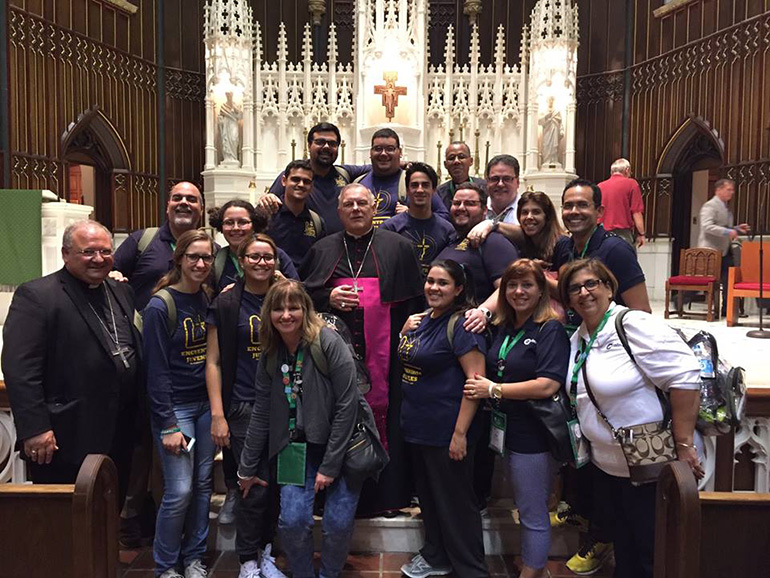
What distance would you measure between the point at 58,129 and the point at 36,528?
26.8 ft

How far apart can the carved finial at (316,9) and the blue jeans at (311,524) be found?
11082 mm

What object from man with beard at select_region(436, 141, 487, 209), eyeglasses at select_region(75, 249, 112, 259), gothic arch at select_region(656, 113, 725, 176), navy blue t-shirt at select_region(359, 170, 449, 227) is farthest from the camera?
gothic arch at select_region(656, 113, 725, 176)

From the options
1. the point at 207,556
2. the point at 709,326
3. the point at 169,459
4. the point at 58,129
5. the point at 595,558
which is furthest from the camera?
the point at 58,129

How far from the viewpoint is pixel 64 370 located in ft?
8.29

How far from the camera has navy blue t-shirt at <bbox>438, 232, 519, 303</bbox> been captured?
2877mm

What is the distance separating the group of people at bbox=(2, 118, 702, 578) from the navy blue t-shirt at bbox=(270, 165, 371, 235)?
1.83ft

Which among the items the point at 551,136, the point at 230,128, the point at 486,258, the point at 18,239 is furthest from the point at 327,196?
the point at 551,136

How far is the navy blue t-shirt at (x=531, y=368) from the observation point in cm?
247

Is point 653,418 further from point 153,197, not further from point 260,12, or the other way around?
point 260,12

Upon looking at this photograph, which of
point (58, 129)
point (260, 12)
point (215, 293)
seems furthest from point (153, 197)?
point (215, 293)

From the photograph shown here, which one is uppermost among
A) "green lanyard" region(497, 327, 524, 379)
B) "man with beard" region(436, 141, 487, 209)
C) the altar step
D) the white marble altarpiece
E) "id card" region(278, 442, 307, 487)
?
the white marble altarpiece

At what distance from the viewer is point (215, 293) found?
9.48ft

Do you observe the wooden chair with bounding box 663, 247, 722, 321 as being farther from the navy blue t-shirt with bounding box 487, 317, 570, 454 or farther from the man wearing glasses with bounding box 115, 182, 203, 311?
the man wearing glasses with bounding box 115, 182, 203, 311

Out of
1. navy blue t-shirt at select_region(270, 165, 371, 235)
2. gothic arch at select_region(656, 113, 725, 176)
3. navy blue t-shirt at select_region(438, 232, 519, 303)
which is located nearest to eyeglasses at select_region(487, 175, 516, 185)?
navy blue t-shirt at select_region(438, 232, 519, 303)
